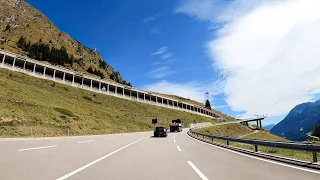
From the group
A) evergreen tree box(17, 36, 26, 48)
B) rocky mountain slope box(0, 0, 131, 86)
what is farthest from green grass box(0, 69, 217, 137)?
evergreen tree box(17, 36, 26, 48)

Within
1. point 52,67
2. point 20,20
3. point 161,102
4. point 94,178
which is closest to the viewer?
point 94,178

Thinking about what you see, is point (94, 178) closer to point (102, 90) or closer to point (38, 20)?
point (102, 90)

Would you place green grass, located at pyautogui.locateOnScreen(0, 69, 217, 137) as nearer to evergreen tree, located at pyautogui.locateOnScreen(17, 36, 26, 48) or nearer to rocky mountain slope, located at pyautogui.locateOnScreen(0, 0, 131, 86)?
rocky mountain slope, located at pyautogui.locateOnScreen(0, 0, 131, 86)

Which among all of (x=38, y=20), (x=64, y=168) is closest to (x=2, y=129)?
(x=64, y=168)

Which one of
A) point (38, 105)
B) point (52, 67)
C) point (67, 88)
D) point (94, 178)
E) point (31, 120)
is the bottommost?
point (94, 178)

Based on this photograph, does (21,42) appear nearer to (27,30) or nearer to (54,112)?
(27,30)

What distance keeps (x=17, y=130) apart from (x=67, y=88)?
47927 millimetres

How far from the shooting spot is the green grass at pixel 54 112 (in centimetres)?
3309

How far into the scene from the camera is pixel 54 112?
4444 cm

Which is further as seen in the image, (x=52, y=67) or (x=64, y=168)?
(x=52, y=67)

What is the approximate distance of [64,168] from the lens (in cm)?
750

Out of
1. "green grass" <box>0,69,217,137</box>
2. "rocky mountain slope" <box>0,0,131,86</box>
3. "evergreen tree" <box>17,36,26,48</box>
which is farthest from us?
"rocky mountain slope" <box>0,0,131,86</box>

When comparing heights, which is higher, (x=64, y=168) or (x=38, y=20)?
(x=38, y=20)

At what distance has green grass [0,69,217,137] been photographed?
33094 millimetres
